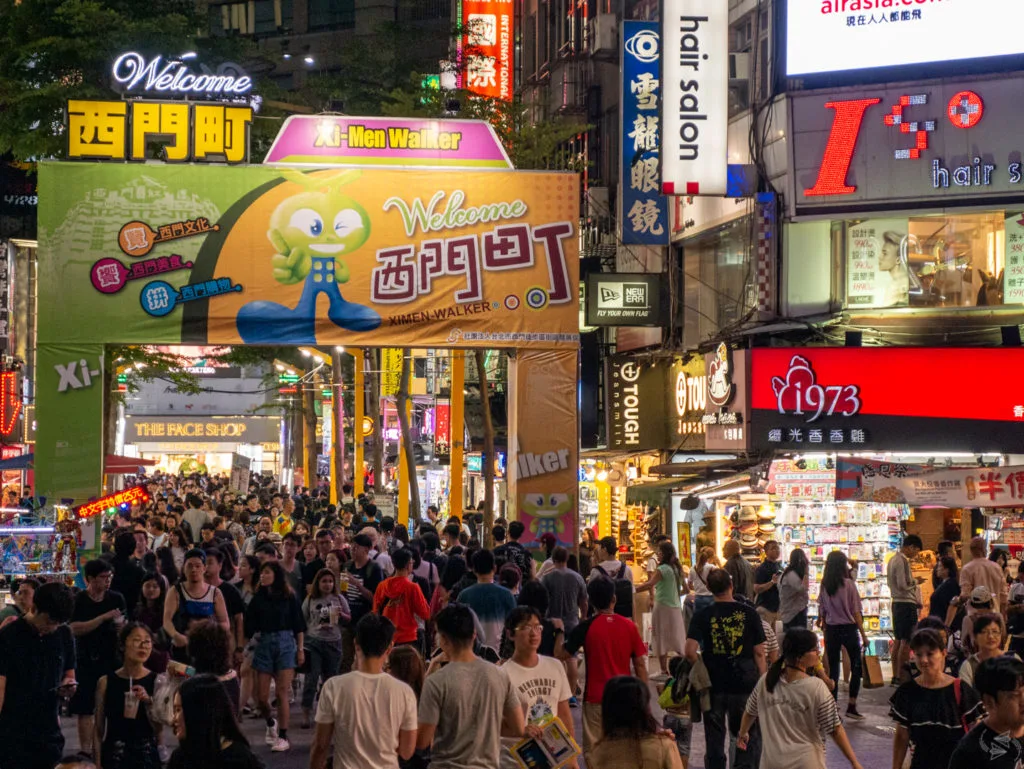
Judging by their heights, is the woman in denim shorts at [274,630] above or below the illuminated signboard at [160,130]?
below

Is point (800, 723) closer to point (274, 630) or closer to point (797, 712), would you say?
point (797, 712)

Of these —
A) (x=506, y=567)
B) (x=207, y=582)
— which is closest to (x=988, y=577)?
(x=506, y=567)

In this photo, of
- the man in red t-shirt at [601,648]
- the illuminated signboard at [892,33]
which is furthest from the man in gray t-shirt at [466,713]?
the illuminated signboard at [892,33]

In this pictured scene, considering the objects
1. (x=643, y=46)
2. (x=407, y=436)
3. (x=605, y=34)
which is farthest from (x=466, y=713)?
(x=407, y=436)

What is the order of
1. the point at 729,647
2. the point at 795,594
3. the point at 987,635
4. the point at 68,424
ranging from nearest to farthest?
the point at 987,635 → the point at 729,647 → the point at 795,594 → the point at 68,424

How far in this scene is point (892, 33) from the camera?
72.7 ft

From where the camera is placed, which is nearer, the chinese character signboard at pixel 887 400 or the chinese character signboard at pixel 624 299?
the chinese character signboard at pixel 887 400

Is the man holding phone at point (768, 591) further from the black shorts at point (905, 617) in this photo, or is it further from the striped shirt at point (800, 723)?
the striped shirt at point (800, 723)

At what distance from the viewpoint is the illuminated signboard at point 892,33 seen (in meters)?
21.7

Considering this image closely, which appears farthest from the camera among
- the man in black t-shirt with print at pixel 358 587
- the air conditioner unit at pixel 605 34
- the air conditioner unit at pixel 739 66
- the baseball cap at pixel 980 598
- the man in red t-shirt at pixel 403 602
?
the air conditioner unit at pixel 605 34

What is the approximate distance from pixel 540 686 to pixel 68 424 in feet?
43.2

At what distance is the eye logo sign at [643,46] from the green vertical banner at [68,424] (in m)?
11.0

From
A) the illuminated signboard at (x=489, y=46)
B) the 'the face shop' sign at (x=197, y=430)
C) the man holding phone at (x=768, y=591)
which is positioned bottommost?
the man holding phone at (x=768, y=591)

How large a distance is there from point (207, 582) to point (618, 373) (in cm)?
1878
